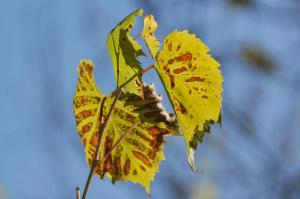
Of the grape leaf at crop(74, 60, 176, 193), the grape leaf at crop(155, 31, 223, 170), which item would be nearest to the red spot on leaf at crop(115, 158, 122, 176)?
the grape leaf at crop(74, 60, 176, 193)

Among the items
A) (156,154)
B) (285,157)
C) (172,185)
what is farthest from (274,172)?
(156,154)

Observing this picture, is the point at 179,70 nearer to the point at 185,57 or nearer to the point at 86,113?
the point at 185,57

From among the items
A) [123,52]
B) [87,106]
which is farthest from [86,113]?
[123,52]

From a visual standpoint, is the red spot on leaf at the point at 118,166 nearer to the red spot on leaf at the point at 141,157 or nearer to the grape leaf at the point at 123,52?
the red spot on leaf at the point at 141,157

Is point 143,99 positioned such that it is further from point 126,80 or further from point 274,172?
point 274,172

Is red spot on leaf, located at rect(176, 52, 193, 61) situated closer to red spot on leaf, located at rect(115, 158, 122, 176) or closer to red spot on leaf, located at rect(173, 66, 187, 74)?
A: red spot on leaf, located at rect(173, 66, 187, 74)

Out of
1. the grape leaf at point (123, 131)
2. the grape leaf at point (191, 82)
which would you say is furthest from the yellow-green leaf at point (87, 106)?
the grape leaf at point (191, 82)
